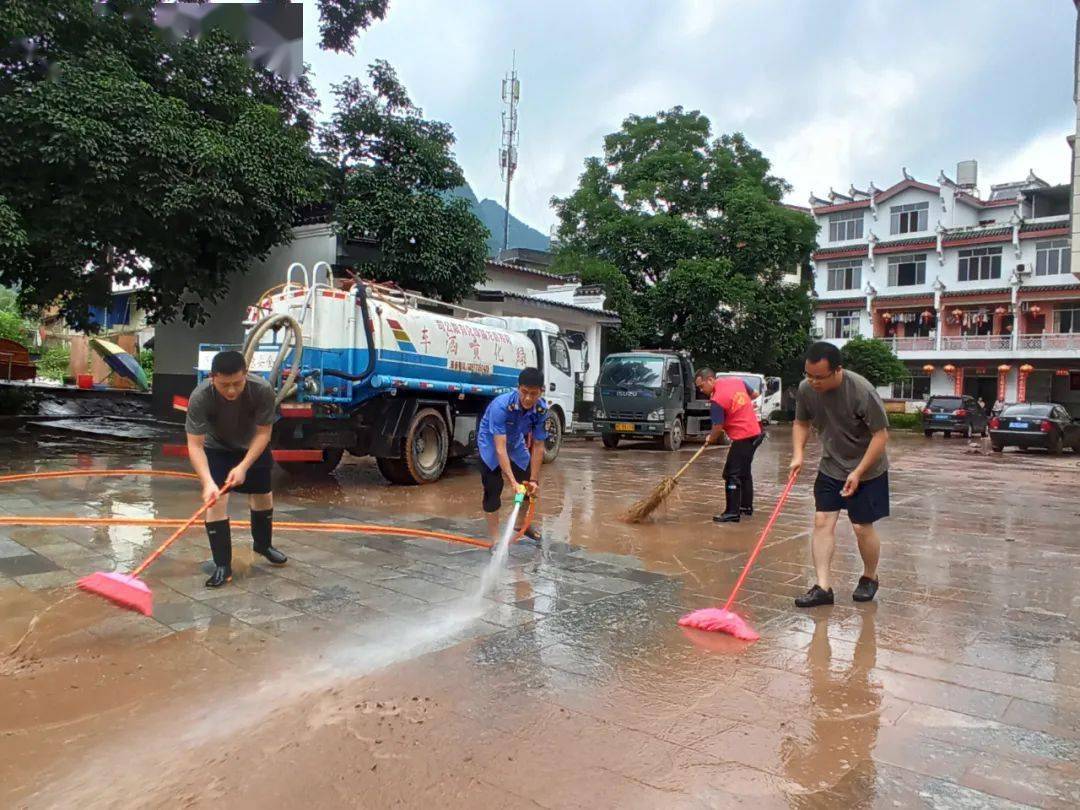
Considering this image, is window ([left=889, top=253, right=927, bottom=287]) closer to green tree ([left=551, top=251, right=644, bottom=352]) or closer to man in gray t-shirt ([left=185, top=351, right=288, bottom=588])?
Answer: green tree ([left=551, top=251, right=644, bottom=352])

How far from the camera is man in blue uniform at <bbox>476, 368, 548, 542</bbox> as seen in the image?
18.3 feet

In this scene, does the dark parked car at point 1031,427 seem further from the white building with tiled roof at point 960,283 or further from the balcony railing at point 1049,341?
the balcony railing at point 1049,341

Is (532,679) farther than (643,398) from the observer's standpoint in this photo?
No

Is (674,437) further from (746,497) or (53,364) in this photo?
(53,364)

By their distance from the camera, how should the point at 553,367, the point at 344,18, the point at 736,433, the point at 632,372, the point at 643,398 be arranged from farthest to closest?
the point at 632,372 → the point at 643,398 → the point at 344,18 → the point at 553,367 → the point at 736,433

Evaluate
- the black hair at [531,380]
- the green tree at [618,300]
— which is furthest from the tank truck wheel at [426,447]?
the green tree at [618,300]

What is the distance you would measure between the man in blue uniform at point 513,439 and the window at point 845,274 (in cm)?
3858

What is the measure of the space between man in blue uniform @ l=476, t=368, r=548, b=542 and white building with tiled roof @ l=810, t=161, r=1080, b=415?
29684 millimetres

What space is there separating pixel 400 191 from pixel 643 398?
21.4 feet

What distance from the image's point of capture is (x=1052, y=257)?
113 feet

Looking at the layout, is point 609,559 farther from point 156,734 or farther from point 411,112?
point 411,112

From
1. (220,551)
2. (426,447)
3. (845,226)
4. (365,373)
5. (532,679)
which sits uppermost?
(845,226)

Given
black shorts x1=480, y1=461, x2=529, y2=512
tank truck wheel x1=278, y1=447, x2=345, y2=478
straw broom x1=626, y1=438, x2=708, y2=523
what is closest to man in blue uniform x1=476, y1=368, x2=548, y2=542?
black shorts x1=480, y1=461, x2=529, y2=512

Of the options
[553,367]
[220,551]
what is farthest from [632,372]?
[220,551]
